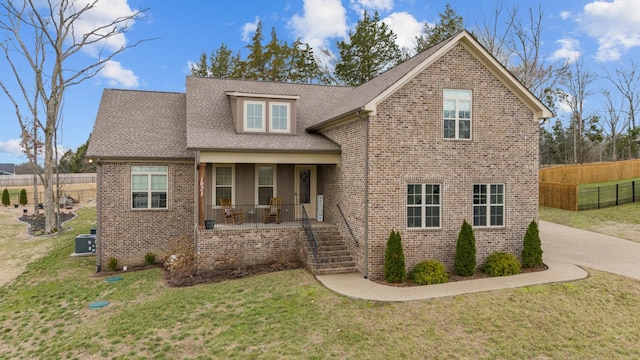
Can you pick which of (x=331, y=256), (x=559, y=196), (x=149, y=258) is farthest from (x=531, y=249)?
(x=559, y=196)

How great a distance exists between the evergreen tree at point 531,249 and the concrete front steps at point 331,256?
522 centimetres

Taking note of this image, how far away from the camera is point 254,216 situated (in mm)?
14781

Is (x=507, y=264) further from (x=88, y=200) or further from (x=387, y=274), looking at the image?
(x=88, y=200)

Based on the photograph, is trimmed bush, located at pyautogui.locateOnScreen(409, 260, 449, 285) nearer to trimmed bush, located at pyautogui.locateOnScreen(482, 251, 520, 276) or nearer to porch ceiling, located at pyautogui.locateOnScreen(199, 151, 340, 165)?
trimmed bush, located at pyautogui.locateOnScreen(482, 251, 520, 276)

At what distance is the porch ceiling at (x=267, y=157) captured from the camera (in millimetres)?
12586

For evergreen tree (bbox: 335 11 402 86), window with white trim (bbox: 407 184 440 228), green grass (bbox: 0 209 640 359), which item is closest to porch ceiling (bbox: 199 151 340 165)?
window with white trim (bbox: 407 184 440 228)

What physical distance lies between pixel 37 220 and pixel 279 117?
66.9ft

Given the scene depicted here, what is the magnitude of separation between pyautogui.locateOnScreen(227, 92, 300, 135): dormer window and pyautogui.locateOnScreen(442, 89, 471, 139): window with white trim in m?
5.69

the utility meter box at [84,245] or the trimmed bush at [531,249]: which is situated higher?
the trimmed bush at [531,249]

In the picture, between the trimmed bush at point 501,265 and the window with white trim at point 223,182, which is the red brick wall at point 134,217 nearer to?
the window with white trim at point 223,182

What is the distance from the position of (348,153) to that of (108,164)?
8670mm

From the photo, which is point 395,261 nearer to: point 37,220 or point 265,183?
point 265,183

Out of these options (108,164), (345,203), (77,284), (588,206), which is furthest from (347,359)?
(588,206)

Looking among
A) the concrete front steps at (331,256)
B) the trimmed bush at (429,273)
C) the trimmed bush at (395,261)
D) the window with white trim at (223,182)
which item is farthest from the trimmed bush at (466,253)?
the window with white trim at (223,182)
